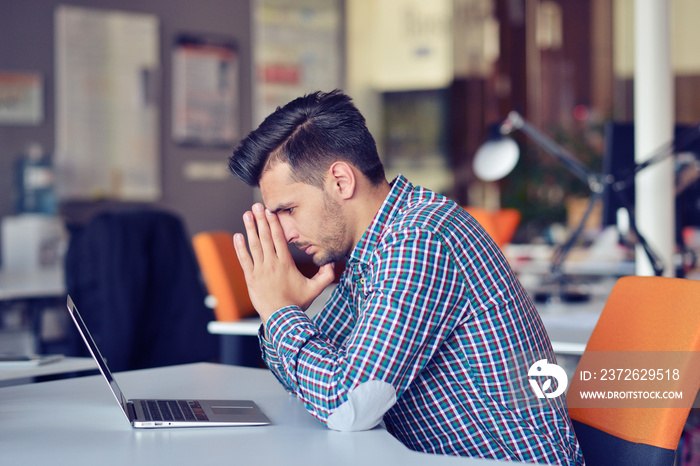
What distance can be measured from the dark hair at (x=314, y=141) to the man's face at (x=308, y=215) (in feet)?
0.06

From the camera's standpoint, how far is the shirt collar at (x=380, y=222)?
1.34m

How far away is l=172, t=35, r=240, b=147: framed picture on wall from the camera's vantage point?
221 inches

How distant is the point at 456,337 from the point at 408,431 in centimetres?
19

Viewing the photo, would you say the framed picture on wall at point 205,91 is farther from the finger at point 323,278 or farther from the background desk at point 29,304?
the finger at point 323,278

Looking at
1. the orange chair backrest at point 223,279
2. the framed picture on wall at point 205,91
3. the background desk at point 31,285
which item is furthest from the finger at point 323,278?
the framed picture on wall at point 205,91

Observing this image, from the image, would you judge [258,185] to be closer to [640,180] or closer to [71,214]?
[640,180]

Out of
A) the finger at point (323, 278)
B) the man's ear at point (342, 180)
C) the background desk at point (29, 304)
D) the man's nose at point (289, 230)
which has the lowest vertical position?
the background desk at point (29, 304)

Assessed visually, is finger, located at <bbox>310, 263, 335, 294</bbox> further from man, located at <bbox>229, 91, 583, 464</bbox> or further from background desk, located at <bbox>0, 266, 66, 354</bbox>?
background desk, located at <bbox>0, 266, 66, 354</bbox>

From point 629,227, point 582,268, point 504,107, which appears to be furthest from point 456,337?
point 504,107

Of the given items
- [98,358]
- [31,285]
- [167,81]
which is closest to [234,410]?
[98,358]

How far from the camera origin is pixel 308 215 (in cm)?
137

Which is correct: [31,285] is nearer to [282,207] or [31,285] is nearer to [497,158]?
[497,158]

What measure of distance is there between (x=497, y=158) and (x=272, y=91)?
11.7ft

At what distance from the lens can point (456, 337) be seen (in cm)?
121
